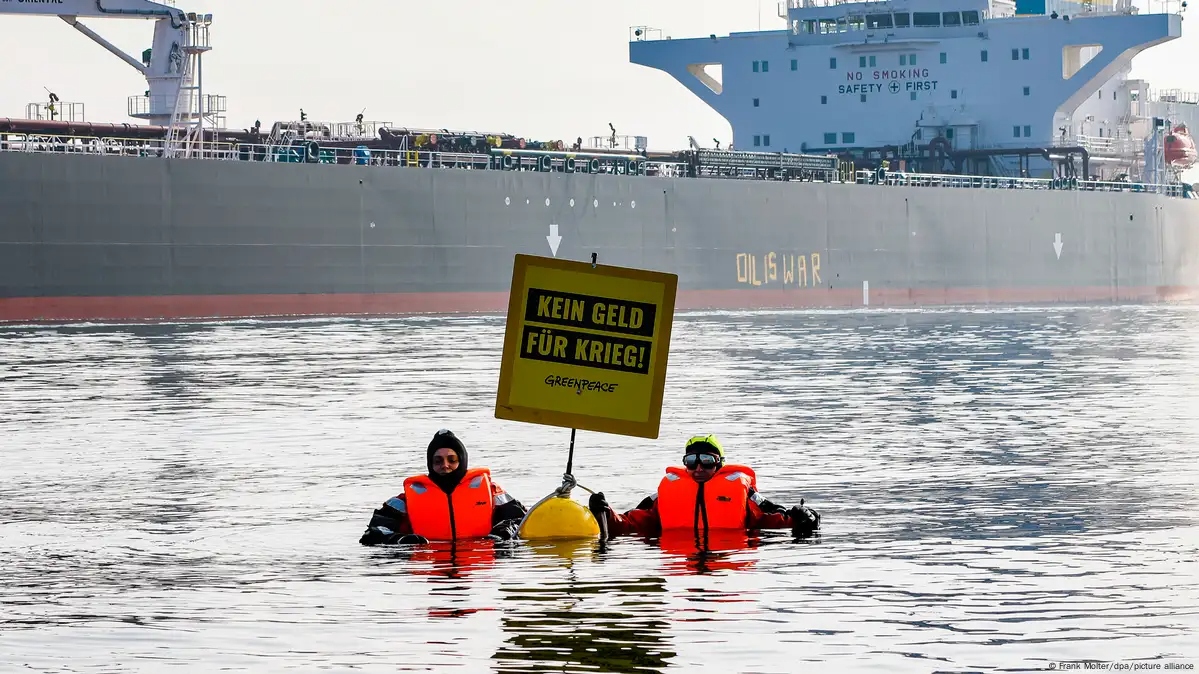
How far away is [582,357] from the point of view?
13.1 metres

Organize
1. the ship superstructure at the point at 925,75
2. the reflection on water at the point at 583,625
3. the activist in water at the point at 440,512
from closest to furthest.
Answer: the reflection on water at the point at 583,625 < the activist in water at the point at 440,512 < the ship superstructure at the point at 925,75

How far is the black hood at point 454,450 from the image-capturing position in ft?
40.2

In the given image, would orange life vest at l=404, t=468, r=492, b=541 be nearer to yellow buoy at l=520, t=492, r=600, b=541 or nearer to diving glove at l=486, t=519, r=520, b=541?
diving glove at l=486, t=519, r=520, b=541

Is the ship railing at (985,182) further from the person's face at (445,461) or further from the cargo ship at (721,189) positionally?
the person's face at (445,461)

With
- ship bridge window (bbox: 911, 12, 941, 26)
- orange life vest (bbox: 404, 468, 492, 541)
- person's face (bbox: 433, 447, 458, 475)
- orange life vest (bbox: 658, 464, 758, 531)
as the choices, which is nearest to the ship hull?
ship bridge window (bbox: 911, 12, 941, 26)

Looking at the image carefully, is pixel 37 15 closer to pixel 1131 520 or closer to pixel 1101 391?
pixel 1101 391

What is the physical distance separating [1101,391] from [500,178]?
29.0m

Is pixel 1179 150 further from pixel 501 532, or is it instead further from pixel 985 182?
pixel 501 532

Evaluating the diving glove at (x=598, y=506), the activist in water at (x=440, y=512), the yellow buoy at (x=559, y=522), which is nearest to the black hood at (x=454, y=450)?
the activist in water at (x=440, y=512)

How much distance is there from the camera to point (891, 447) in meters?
18.9

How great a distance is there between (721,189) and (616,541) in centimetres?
4625

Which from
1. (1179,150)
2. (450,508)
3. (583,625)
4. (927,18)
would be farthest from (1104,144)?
(583,625)

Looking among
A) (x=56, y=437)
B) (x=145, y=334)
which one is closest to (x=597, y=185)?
(x=145, y=334)

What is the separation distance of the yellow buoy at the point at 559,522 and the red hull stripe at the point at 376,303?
3389 centimetres
